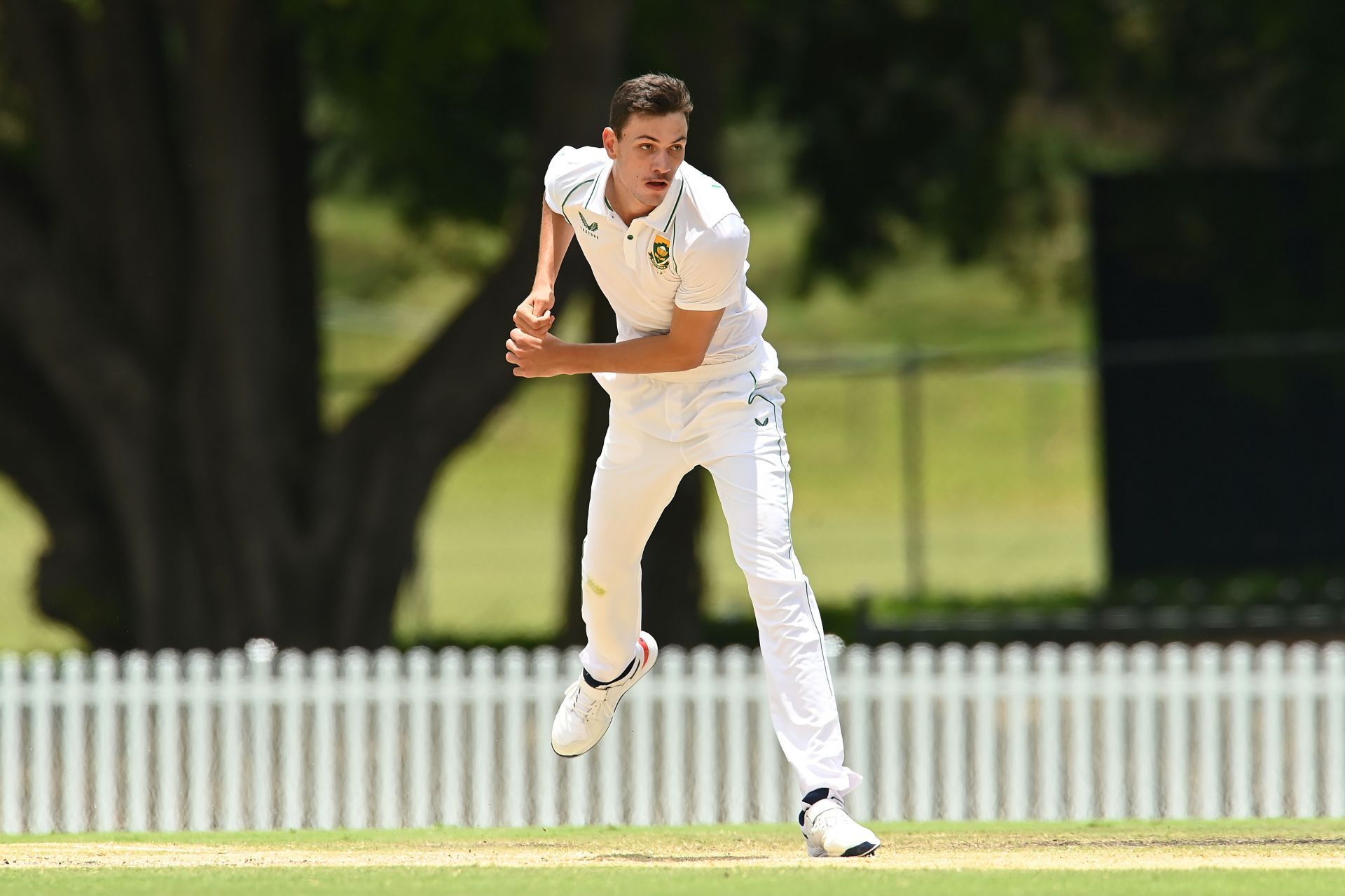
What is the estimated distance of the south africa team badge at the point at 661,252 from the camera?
18.0 feet

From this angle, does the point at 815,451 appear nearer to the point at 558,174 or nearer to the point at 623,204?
the point at 558,174

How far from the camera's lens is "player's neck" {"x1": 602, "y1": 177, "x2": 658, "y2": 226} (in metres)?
5.53

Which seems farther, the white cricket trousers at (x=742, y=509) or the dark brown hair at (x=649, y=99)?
the white cricket trousers at (x=742, y=509)

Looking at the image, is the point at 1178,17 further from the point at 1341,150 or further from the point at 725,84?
the point at 725,84

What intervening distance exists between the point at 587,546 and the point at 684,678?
412 centimetres

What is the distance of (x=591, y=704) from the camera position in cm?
629

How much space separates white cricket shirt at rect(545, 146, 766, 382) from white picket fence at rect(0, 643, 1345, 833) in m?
4.43

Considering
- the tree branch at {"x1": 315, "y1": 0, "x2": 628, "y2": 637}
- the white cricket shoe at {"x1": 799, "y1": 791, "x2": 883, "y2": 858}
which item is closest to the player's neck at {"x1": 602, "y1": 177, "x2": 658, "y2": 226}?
the white cricket shoe at {"x1": 799, "y1": 791, "x2": 883, "y2": 858}

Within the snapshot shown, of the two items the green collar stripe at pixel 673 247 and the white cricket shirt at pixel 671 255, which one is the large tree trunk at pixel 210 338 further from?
the green collar stripe at pixel 673 247

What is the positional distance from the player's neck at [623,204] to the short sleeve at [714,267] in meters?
0.18

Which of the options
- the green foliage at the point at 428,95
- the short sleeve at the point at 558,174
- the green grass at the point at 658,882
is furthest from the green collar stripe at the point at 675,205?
the green foliage at the point at 428,95

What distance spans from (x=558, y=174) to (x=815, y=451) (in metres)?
39.3

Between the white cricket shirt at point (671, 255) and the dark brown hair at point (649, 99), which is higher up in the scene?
the dark brown hair at point (649, 99)

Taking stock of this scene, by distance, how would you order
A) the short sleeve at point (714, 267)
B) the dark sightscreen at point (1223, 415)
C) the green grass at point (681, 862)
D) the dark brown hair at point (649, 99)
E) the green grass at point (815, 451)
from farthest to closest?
the green grass at point (815, 451) → the dark sightscreen at point (1223, 415) → the short sleeve at point (714, 267) → the dark brown hair at point (649, 99) → the green grass at point (681, 862)
